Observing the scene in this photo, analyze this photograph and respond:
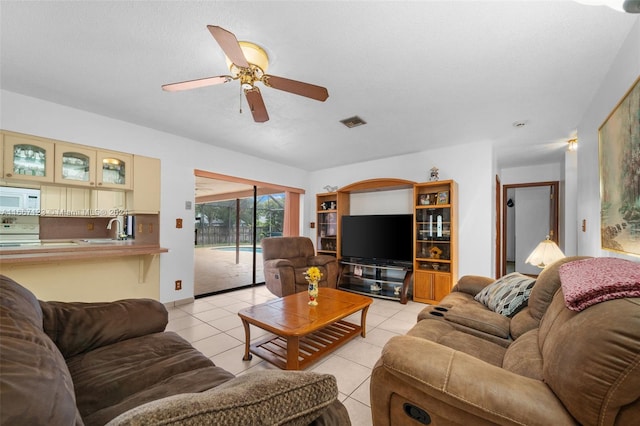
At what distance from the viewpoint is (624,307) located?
814 millimetres

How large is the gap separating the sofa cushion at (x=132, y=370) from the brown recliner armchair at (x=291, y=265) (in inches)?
92.6

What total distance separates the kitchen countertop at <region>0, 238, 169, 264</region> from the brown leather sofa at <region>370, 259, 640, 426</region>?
2.96m

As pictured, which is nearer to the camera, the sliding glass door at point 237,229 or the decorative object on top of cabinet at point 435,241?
the decorative object on top of cabinet at point 435,241

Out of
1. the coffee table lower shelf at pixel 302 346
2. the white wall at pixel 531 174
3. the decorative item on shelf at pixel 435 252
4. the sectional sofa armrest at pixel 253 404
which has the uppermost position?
the white wall at pixel 531 174

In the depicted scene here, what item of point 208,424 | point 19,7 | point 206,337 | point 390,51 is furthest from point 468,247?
point 19,7

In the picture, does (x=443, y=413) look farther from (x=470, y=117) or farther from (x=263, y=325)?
(x=470, y=117)

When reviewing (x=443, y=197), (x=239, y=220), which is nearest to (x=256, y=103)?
(x=443, y=197)

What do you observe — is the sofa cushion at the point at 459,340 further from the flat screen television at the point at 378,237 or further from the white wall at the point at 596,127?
the flat screen television at the point at 378,237

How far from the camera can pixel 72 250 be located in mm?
2684

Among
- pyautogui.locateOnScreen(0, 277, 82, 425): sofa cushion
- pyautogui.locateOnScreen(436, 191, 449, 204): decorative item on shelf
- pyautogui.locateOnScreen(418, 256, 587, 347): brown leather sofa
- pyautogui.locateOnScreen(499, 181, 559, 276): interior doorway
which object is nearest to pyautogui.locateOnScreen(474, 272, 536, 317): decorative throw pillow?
pyautogui.locateOnScreen(418, 256, 587, 347): brown leather sofa

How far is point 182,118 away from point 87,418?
290 centimetres

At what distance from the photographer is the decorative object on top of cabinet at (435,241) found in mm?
3746

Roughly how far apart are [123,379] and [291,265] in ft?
9.48

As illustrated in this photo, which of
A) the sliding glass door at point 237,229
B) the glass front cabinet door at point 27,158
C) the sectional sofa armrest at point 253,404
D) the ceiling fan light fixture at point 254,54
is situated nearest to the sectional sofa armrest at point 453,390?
the sectional sofa armrest at point 253,404
